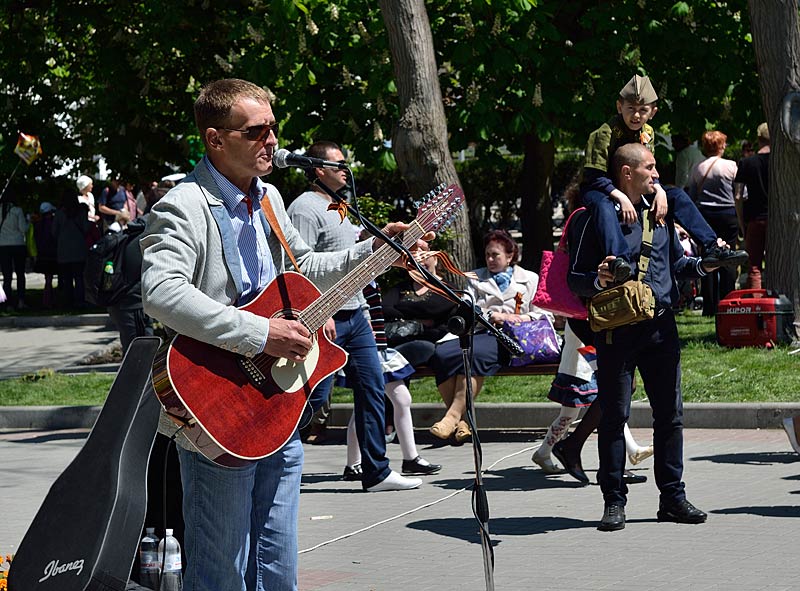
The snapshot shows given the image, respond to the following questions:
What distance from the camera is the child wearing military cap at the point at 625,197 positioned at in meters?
6.98

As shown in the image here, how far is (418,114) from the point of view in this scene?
13078mm

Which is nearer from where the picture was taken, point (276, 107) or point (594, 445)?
point (594, 445)

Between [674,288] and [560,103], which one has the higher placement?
[560,103]

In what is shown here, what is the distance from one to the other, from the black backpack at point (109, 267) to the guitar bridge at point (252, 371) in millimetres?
6651

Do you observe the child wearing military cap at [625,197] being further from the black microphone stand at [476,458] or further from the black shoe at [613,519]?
the black microphone stand at [476,458]

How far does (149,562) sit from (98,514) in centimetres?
104

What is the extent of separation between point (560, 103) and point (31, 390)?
6814mm

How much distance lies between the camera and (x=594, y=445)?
9.91 meters

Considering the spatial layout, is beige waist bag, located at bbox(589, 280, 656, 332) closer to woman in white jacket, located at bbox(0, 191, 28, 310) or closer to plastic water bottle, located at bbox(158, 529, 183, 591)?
plastic water bottle, located at bbox(158, 529, 183, 591)

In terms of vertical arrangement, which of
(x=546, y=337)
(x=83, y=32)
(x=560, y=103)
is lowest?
(x=546, y=337)

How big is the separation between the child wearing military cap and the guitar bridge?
2.89m

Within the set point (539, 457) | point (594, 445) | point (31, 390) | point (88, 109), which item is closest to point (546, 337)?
point (594, 445)

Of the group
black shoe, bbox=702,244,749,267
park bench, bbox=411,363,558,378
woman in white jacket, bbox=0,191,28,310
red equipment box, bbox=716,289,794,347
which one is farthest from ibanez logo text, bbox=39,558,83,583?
woman in white jacket, bbox=0,191,28,310

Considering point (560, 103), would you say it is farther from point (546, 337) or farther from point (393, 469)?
point (393, 469)
